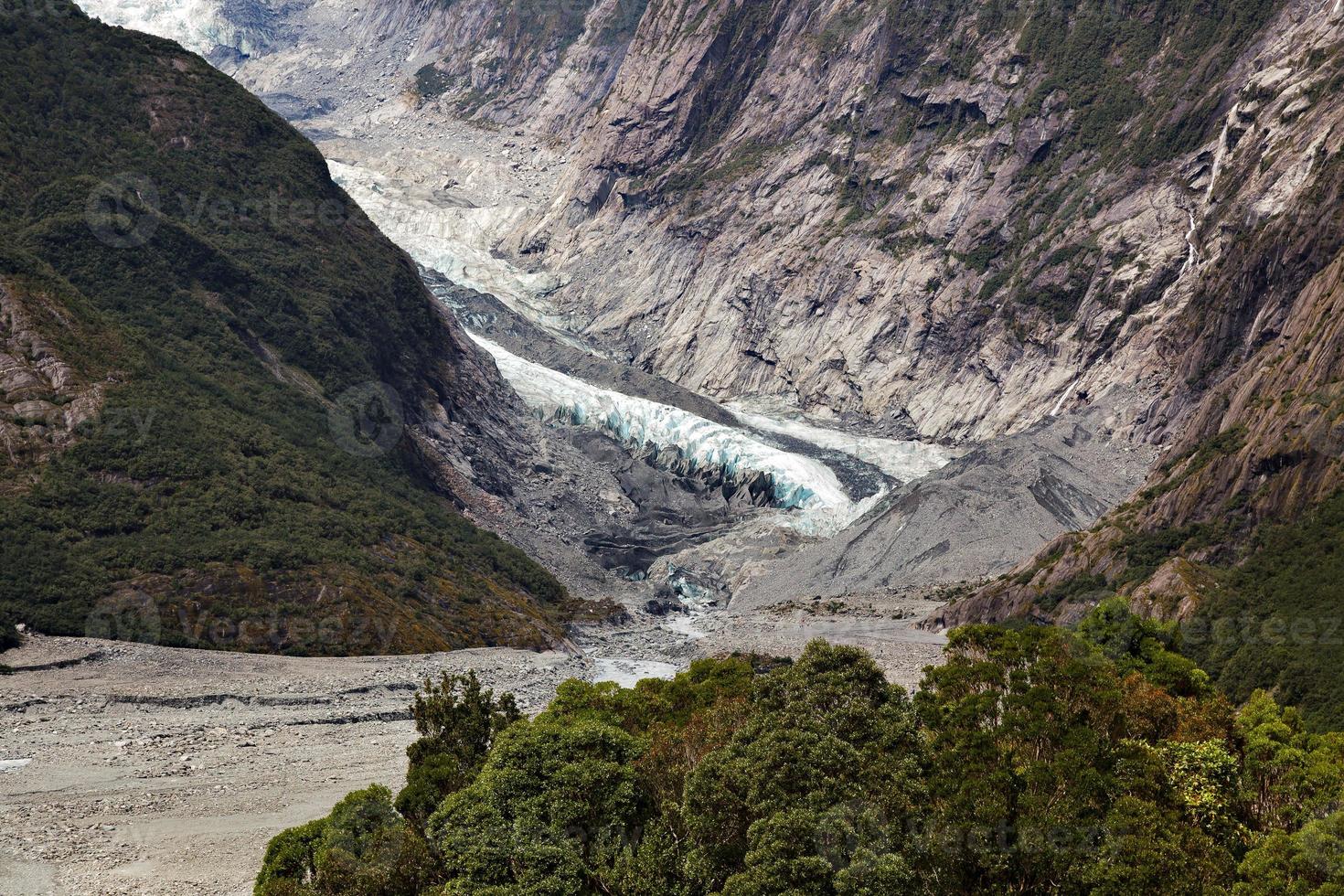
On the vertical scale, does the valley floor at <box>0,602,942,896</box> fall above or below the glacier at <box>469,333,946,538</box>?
below

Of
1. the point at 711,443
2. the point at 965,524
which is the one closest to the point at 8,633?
the point at 965,524

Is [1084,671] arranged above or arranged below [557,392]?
below

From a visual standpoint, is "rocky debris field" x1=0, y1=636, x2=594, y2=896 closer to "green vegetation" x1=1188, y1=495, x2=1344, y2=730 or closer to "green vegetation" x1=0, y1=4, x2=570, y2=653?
"green vegetation" x1=0, y1=4, x2=570, y2=653

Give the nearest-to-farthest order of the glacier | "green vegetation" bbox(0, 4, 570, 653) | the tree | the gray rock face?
the tree, "green vegetation" bbox(0, 4, 570, 653), the gray rock face, the glacier

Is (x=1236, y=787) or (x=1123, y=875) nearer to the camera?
(x=1123, y=875)

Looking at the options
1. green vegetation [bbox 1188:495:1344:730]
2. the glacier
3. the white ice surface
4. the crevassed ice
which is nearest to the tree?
green vegetation [bbox 1188:495:1344:730]

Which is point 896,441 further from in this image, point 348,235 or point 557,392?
point 348,235

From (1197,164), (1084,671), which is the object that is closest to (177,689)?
(1084,671)

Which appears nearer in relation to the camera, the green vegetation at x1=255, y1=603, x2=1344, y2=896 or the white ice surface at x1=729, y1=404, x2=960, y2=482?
the green vegetation at x1=255, y1=603, x2=1344, y2=896
